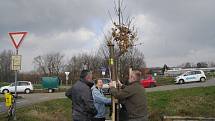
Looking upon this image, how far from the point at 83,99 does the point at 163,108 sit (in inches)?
490

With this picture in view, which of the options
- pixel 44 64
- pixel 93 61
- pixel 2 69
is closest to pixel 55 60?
pixel 44 64

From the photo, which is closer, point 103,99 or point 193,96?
point 103,99

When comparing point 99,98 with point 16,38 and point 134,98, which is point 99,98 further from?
point 16,38

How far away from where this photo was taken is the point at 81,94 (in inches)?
327

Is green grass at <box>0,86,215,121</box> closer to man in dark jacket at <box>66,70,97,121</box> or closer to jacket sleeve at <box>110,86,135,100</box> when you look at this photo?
man in dark jacket at <box>66,70,97,121</box>

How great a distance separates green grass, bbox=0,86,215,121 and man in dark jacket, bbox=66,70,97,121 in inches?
329

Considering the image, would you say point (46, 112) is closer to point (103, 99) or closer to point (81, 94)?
point (103, 99)

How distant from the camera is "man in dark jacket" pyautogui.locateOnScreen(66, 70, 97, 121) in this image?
8312 millimetres

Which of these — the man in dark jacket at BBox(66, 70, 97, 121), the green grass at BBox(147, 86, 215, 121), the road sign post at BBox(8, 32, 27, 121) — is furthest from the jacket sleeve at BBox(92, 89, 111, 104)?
the green grass at BBox(147, 86, 215, 121)

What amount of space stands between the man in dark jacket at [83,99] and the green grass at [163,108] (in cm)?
836

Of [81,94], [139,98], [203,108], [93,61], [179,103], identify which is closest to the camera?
[139,98]

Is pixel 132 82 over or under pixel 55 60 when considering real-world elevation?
under

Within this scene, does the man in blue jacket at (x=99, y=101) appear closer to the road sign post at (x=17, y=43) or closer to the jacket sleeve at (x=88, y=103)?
the jacket sleeve at (x=88, y=103)

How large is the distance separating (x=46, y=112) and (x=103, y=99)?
12122 mm
